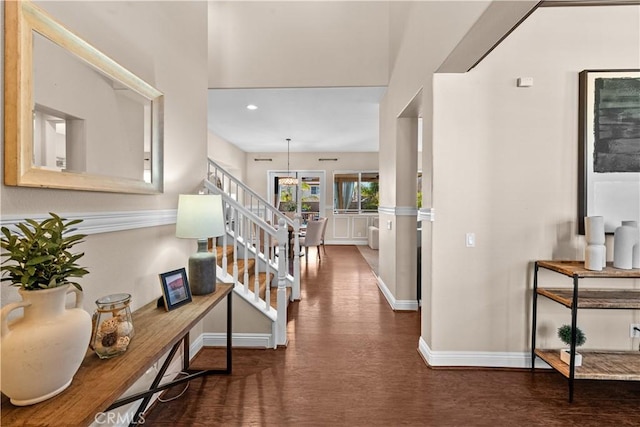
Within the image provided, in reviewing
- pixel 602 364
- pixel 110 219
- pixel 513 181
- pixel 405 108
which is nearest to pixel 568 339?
pixel 602 364

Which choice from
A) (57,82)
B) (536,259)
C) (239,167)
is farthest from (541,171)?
(239,167)

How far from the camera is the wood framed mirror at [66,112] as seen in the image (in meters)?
1.05

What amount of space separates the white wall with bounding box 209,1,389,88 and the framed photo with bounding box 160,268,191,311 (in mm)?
2938

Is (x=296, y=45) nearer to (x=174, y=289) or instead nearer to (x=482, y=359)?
(x=174, y=289)

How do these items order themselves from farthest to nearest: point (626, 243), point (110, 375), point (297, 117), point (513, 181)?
point (297, 117)
point (513, 181)
point (626, 243)
point (110, 375)

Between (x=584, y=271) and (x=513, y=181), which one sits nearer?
(x=584, y=271)

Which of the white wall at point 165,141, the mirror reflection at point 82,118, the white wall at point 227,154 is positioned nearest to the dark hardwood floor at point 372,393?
the white wall at point 165,141

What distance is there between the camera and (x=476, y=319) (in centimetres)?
244

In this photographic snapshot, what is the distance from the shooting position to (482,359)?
243 cm

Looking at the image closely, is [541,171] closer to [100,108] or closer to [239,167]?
[100,108]

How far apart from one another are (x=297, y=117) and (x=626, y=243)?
4.53 m

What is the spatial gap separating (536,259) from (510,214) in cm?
41

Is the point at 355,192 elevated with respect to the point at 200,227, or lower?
elevated

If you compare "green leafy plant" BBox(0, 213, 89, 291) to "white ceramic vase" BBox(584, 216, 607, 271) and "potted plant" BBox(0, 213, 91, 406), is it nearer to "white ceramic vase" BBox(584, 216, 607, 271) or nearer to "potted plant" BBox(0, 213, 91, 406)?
"potted plant" BBox(0, 213, 91, 406)
